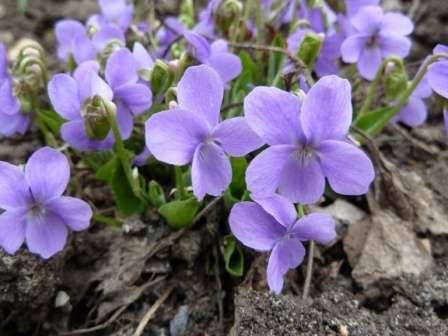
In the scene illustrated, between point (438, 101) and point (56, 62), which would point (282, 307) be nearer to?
point (438, 101)

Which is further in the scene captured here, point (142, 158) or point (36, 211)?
point (142, 158)

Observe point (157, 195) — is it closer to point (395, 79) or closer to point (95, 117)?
point (95, 117)

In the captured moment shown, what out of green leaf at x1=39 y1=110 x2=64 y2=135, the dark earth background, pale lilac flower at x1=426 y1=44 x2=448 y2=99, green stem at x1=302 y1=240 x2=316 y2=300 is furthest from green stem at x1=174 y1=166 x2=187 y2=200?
pale lilac flower at x1=426 y1=44 x2=448 y2=99

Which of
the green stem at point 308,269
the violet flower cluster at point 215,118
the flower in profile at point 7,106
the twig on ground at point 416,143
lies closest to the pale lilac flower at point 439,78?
the violet flower cluster at point 215,118

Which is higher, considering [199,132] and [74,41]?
[199,132]

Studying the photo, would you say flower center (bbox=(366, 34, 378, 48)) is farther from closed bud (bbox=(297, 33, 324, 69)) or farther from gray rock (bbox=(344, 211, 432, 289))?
gray rock (bbox=(344, 211, 432, 289))

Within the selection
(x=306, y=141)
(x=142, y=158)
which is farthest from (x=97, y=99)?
(x=306, y=141)

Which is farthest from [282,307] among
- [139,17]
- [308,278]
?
[139,17]
